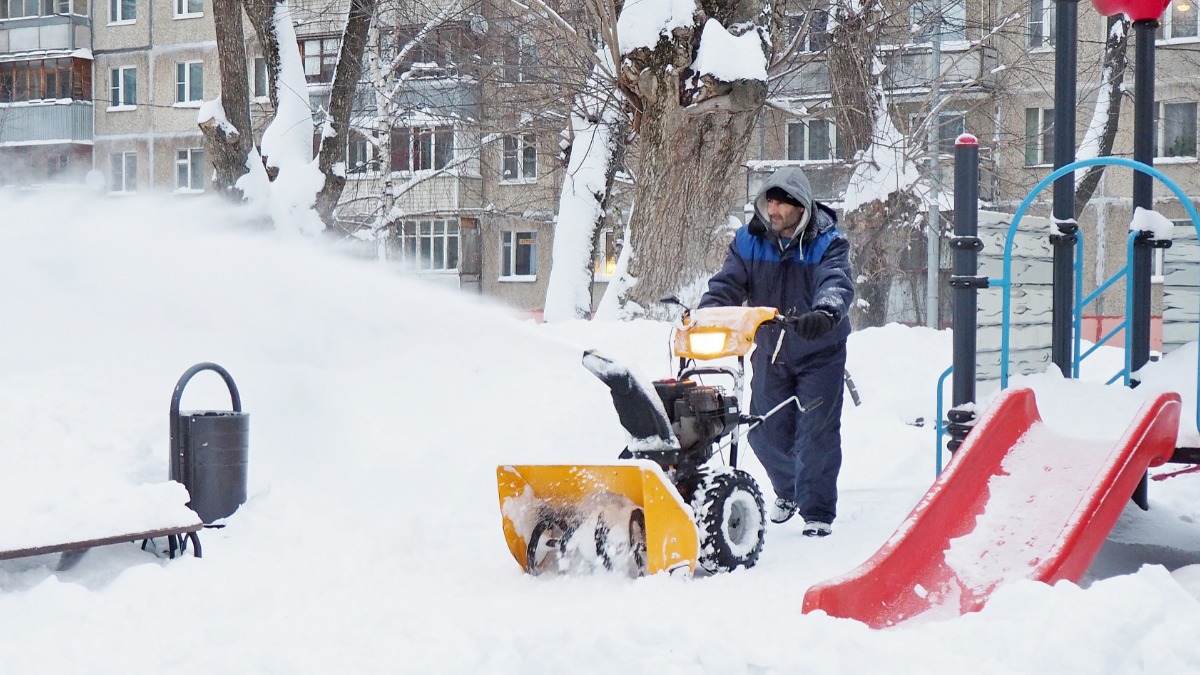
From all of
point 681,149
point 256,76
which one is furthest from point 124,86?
point 681,149

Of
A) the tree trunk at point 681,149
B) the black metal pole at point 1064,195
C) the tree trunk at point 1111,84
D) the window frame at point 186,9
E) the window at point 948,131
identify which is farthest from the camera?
the window frame at point 186,9

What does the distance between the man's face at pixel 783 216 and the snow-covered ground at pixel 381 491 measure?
3.71 feet

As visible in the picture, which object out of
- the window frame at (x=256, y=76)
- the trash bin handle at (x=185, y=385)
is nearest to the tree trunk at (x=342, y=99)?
the trash bin handle at (x=185, y=385)

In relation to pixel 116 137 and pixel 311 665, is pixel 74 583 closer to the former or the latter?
pixel 311 665

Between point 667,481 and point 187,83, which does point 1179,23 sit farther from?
point 667,481

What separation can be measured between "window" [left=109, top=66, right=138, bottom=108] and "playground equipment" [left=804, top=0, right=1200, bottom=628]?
3890cm

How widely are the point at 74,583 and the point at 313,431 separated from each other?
3.13m

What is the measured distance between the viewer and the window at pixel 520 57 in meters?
17.3

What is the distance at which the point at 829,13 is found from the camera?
635 inches

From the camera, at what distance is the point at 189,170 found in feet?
134

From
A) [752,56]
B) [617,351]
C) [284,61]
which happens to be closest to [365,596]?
[617,351]

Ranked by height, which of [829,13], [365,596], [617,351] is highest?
[829,13]

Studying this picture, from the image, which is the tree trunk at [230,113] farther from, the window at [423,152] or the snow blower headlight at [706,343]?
the window at [423,152]

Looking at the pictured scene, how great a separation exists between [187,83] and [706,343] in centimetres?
3846
